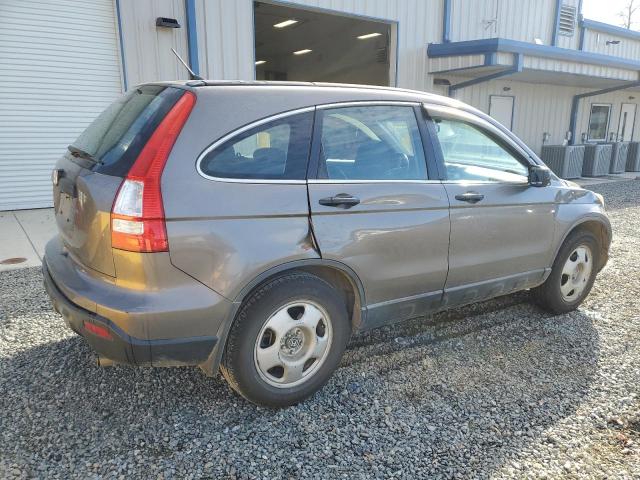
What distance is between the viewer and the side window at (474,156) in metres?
3.41

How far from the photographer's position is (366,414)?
2855 mm

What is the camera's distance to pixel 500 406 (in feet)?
9.70

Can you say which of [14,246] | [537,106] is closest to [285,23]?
[537,106]

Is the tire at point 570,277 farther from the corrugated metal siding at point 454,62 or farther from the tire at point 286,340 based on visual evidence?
the corrugated metal siding at point 454,62

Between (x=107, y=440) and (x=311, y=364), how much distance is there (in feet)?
3.80

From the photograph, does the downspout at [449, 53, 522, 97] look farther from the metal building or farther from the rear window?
the rear window

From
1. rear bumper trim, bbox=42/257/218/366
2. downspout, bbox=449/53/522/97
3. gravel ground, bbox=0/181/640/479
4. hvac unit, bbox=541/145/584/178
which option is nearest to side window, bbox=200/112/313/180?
rear bumper trim, bbox=42/257/218/366

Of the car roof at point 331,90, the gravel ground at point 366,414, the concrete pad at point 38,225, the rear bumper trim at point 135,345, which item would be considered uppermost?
the car roof at point 331,90

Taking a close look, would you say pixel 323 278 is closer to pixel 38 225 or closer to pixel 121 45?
pixel 38 225

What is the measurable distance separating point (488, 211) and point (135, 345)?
A: 2474 millimetres

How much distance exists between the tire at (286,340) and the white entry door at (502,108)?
13147mm

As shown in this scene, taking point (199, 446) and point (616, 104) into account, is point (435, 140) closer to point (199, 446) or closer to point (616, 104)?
point (199, 446)

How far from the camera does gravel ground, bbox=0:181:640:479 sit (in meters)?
2.44

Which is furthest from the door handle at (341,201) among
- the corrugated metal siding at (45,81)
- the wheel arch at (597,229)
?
the corrugated metal siding at (45,81)
